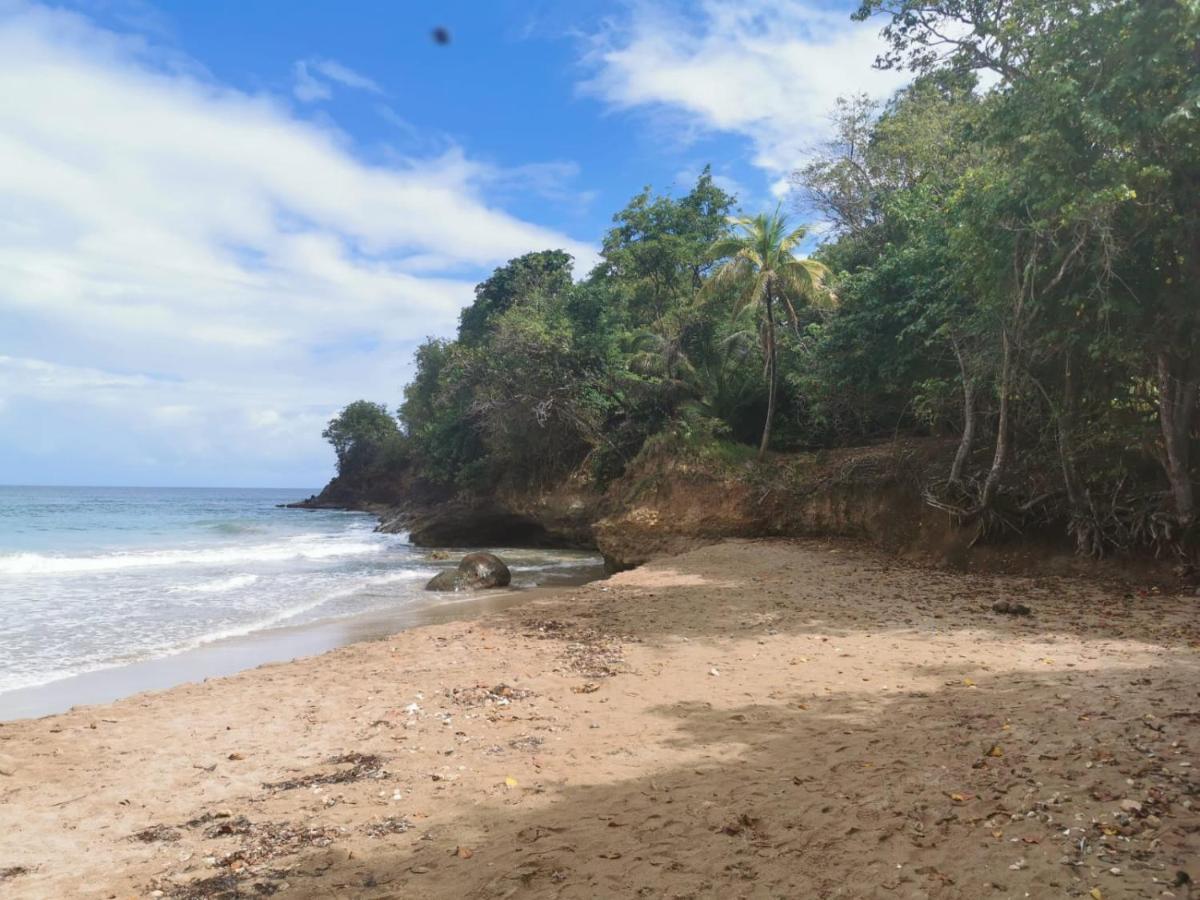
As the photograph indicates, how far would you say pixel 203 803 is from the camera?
16.4 feet

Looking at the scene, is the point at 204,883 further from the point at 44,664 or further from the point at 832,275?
the point at 832,275

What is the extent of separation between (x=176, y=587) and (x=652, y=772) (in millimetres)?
16161

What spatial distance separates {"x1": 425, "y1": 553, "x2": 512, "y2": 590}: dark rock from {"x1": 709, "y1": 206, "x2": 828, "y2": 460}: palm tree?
27.6ft

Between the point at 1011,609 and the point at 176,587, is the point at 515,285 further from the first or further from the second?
the point at 1011,609

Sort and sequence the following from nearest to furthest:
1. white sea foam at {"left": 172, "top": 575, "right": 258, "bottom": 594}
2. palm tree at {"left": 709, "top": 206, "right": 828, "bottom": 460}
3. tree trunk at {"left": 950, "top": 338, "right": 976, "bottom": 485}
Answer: tree trunk at {"left": 950, "top": 338, "right": 976, "bottom": 485} < white sea foam at {"left": 172, "top": 575, "right": 258, "bottom": 594} < palm tree at {"left": 709, "top": 206, "right": 828, "bottom": 460}

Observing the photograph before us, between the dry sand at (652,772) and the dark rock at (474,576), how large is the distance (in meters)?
7.50

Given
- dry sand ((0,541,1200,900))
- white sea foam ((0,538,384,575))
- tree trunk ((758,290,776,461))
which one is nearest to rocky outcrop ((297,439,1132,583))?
tree trunk ((758,290,776,461))

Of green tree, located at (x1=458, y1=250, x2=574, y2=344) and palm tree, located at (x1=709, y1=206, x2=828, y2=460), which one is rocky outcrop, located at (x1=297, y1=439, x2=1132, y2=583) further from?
green tree, located at (x1=458, y1=250, x2=574, y2=344)

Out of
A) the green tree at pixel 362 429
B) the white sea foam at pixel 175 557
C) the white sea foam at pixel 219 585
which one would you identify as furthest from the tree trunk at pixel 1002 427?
the green tree at pixel 362 429

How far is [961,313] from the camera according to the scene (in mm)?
14125

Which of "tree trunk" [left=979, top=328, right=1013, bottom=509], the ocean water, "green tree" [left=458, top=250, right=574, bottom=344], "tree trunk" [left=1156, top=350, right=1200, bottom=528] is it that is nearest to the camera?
"tree trunk" [left=1156, top=350, right=1200, bottom=528]

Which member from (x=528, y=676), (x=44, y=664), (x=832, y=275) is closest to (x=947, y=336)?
(x=832, y=275)

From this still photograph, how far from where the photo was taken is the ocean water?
435 inches

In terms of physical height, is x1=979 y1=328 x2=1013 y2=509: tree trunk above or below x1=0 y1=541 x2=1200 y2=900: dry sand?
above
